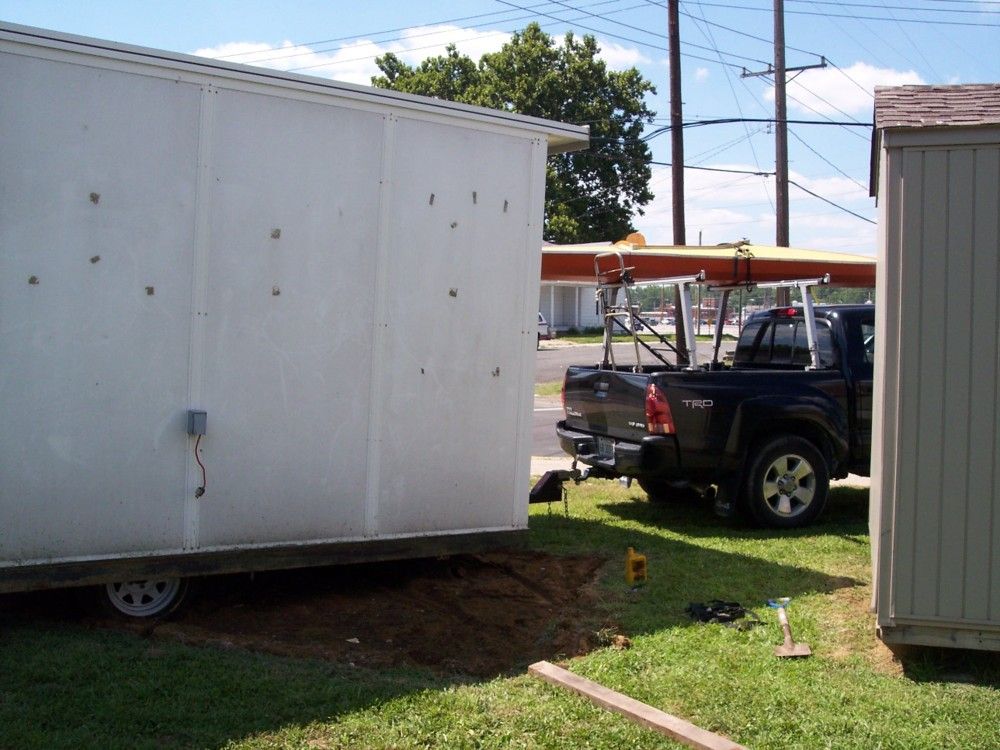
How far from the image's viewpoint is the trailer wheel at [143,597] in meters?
5.93

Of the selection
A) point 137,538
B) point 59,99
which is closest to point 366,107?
point 59,99

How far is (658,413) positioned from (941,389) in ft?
11.2

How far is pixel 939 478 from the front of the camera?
17.4ft

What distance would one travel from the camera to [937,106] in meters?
5.54

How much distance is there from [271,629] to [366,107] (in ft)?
10.4

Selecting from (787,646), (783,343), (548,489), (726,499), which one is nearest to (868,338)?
(783,343)

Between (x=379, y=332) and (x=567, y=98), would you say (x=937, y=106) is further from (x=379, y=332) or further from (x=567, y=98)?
(x=567, y=98)

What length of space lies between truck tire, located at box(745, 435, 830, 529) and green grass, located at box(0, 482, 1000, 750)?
230 cm

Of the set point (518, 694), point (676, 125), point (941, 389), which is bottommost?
point (518, 694)

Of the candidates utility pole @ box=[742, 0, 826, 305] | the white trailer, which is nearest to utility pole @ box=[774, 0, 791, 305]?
utility pole @ box=[742, 0, 826, 305]

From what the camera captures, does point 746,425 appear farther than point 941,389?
Yes

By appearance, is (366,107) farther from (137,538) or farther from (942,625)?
(942,625)

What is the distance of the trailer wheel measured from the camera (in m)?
5.93

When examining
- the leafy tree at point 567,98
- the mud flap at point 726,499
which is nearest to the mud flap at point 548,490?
the mud flap at point 726,499
